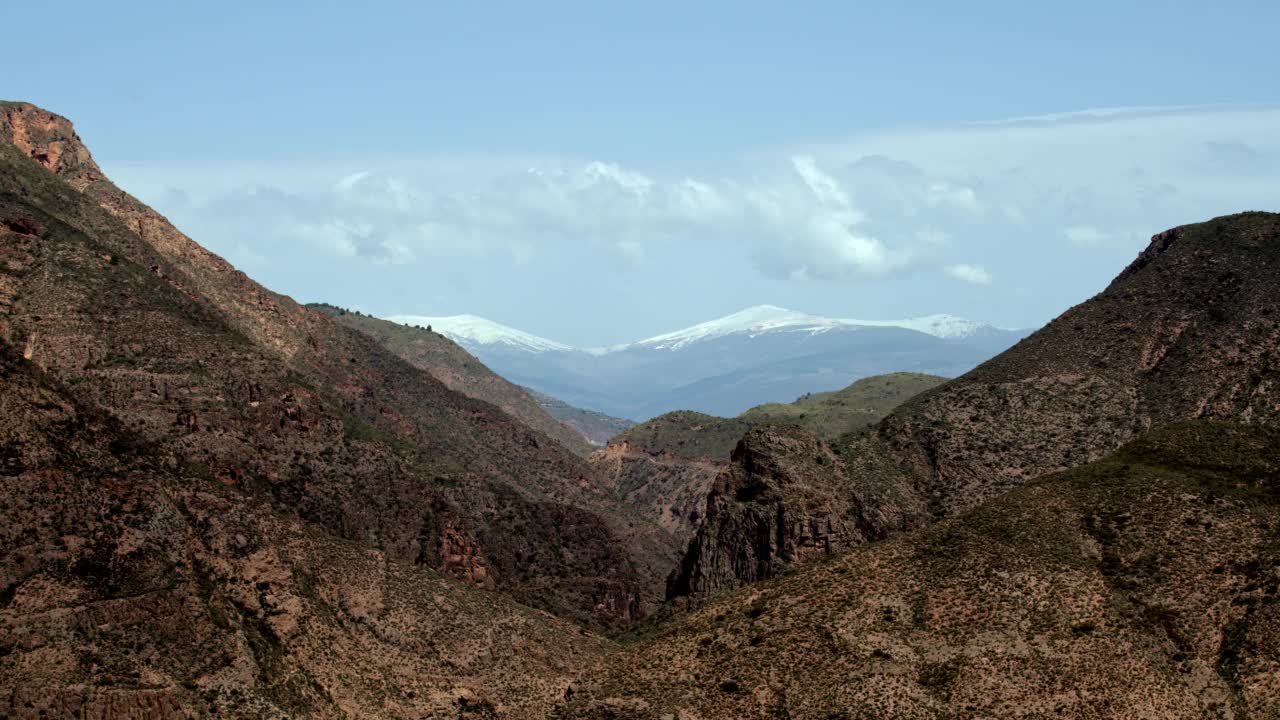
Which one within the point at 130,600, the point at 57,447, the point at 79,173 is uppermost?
the point at 79,173

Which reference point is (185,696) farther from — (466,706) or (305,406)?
(305,406)

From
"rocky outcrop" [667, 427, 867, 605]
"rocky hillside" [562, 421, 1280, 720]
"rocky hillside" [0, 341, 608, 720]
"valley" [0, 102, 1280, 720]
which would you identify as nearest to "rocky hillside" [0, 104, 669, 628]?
"valley" [0, 102, 1280, 720]

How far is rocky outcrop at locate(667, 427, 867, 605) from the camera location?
134m

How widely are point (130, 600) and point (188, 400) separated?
42.7m

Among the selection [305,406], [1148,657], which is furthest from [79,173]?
[1148,657]

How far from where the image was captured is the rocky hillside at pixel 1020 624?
2992 inches

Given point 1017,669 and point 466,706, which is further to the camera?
point 466,706

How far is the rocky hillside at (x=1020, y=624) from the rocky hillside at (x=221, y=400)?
39059 mm

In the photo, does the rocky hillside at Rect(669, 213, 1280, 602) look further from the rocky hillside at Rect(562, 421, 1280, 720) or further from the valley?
the rocky hillside at Rect(562, 421, 1280, 720)

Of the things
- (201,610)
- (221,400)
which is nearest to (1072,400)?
(221,400)

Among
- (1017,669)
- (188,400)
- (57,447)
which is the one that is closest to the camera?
(1017,669)

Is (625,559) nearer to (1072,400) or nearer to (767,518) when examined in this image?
(767,518)

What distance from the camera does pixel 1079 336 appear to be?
504 feet

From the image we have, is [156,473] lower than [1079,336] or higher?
lower
